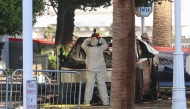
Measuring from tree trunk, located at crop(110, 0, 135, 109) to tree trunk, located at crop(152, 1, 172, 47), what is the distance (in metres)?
14.6

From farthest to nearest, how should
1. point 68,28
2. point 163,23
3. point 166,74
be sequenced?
point 163,23 < point 68,28 < point 166,74

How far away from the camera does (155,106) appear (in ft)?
41.0

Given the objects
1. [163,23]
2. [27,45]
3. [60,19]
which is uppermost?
[60,19]

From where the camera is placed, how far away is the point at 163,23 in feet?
74.8

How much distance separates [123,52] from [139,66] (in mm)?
4009

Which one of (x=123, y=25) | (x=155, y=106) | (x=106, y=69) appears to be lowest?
(x=155, y=106)

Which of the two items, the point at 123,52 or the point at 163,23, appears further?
Answer: the point at 163,23

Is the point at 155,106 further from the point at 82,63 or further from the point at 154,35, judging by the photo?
the point at 154,35

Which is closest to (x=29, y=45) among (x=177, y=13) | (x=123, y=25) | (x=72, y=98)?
(x=123, y=25)

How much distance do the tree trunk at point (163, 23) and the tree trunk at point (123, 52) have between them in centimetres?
1456

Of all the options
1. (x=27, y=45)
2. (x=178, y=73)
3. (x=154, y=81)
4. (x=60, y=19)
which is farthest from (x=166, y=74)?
(x=27, y=45)

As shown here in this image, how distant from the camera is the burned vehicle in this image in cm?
1240

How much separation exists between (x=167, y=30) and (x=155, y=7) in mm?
1214

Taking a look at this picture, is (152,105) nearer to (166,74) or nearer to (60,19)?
(166,74)
